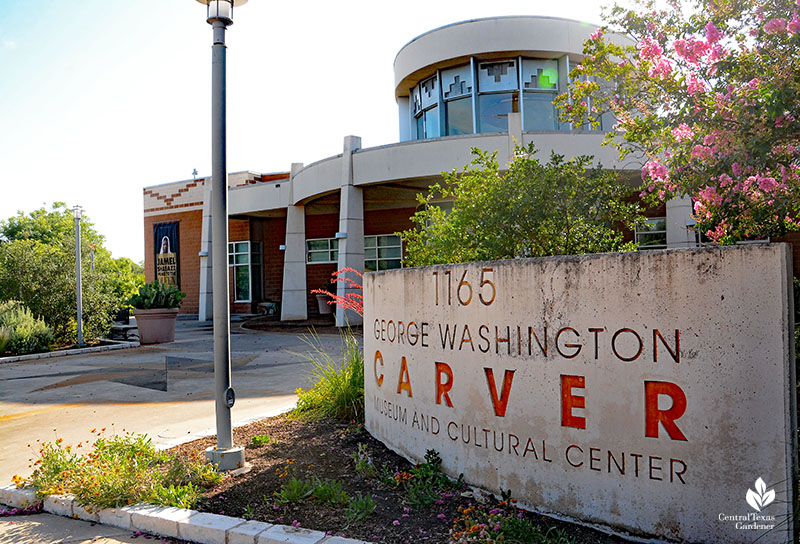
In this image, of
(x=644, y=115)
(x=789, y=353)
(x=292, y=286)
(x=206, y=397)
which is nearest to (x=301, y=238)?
(x=292, y=286)

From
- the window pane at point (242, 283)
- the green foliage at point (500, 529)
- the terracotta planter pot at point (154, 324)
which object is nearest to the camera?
the green foliage at point (500, 529)

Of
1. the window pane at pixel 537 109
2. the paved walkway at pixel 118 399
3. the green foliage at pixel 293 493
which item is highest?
the window pane at pixel 537 109

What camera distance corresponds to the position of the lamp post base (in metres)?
4.96

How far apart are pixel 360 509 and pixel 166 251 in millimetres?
29658

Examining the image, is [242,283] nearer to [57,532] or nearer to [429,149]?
[429,149]

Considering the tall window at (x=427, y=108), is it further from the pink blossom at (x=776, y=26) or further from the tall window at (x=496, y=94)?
the pink blossom at (x=776, y=26)

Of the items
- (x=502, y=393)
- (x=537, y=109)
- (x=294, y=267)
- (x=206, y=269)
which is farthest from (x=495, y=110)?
(x=502, y=393)

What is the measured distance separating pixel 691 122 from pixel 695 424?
3223 mm

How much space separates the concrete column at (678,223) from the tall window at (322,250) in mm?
13554

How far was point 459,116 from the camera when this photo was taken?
20.8 meters

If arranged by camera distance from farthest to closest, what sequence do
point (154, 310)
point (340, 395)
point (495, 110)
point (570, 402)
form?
1. point (495, 110)
2. point (154, 310)
3. point (340, 395)
4. point (570, 402)

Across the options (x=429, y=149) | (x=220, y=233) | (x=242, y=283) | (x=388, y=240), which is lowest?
(x=242, y=283)

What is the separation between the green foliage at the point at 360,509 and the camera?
3.83 m

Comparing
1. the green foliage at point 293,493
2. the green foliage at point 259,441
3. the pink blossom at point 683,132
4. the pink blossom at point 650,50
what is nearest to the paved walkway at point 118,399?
the green foliage at point 259,441
